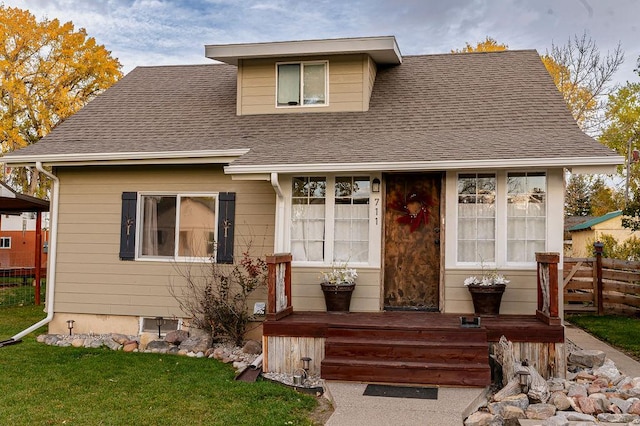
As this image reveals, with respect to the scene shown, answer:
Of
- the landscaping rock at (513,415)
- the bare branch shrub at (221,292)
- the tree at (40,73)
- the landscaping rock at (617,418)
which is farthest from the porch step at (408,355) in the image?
the tree at (40,73)

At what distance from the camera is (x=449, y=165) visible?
6836mm

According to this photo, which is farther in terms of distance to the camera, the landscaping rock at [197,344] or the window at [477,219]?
the landscaping rock at [197,344]

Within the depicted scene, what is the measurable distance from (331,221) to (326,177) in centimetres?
59

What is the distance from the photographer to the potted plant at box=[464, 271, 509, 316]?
699cm

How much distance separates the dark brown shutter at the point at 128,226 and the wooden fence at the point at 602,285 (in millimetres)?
8495

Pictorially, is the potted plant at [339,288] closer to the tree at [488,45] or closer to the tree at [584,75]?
the tree at [488,45]

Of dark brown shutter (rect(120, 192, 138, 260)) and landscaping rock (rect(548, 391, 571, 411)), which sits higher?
dark brown shutter (rect(120, 192, 138, 260))

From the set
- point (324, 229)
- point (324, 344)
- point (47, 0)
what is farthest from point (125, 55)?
point (324, 344)

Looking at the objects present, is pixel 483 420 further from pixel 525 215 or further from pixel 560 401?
pixel 525 215

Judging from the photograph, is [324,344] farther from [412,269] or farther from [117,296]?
[117,296]

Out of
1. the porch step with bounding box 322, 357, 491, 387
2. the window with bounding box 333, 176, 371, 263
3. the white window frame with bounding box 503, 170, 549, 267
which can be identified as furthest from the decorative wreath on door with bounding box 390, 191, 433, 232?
the porch step with bounding box 322, 357, 491, 387

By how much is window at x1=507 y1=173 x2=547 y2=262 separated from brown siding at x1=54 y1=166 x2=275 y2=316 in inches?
130

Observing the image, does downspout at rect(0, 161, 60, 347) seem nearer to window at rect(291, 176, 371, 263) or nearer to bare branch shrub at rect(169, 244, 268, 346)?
bare branch shrub at rect(169, 244, 268, 346)

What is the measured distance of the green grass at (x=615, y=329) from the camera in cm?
832
